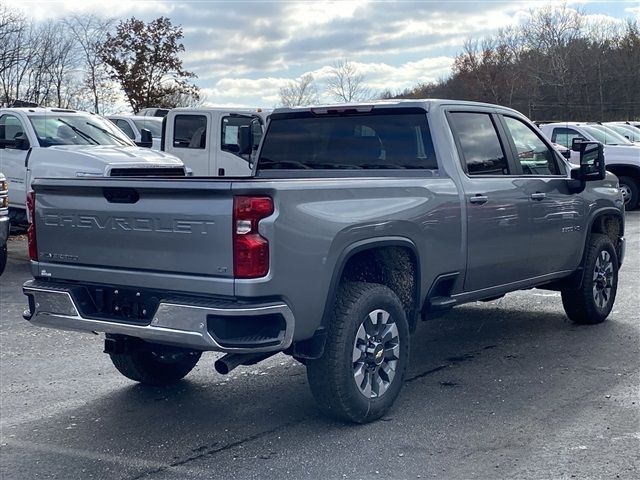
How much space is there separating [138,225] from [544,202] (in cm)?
345

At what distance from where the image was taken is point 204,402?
5746mm

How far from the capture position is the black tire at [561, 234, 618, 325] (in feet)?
25.0

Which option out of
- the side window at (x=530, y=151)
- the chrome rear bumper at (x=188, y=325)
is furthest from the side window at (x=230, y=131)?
the chrome rear bumper at (x=188, y=325)

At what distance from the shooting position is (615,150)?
1905 centimetres

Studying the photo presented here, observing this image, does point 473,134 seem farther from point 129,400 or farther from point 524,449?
point 129,400

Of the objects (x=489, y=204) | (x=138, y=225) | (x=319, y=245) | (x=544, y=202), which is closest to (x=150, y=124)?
(x=544, y=202)

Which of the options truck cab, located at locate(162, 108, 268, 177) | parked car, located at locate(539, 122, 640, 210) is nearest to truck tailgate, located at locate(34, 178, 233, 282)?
truck cab, located at locate(162, 108, 268, 177)

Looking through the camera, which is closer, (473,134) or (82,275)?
(82,275)

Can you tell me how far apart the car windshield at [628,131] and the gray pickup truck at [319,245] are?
1570 cm

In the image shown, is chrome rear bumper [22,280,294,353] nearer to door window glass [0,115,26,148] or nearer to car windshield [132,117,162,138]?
door window glass [0,115,26,148]

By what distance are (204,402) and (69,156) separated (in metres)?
6.75

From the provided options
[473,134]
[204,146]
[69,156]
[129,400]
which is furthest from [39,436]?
[204,146]

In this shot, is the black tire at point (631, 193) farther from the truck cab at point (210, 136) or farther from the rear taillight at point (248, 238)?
the rear taillight at point (248, 238)

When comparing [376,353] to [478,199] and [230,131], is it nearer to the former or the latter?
[478,199]
